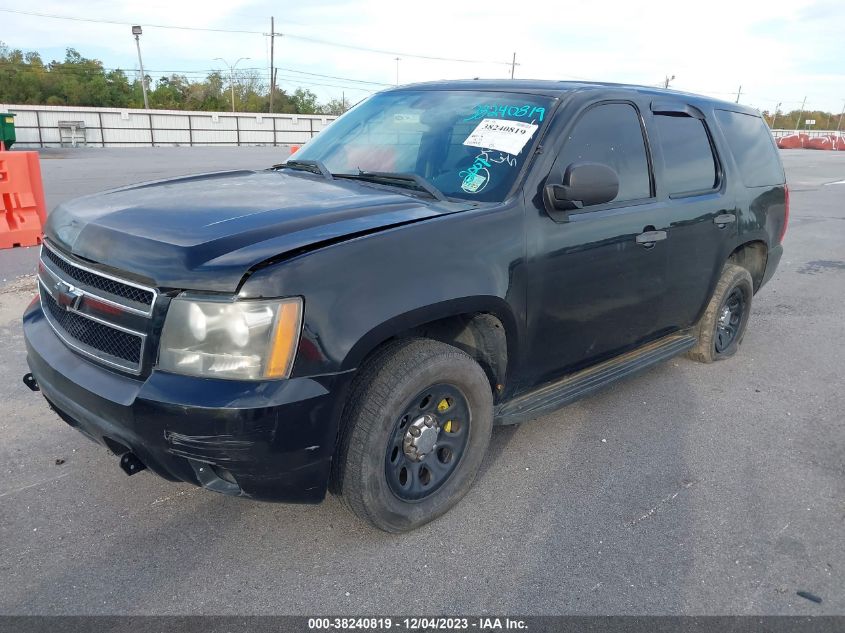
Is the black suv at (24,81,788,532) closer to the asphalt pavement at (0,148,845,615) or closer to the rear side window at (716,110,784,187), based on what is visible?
the asphalt pavement at (0,148,845,615)

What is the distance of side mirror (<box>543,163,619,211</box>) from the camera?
3.14 m

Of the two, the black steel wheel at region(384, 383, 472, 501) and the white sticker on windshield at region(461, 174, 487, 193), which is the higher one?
the white sticker on windshield at region(461, 174, 487, 193)

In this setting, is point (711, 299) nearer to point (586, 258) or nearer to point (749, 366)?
point (749, 366)

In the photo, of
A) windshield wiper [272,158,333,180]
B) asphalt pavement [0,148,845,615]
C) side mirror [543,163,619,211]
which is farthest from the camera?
windshield wiper [272,158,333,180]

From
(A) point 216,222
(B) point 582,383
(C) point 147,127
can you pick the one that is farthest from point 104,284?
(C) point 147,127

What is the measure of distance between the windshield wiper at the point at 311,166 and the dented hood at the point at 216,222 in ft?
0.71

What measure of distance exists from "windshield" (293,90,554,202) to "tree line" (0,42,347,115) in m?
75.4

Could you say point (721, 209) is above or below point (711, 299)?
above

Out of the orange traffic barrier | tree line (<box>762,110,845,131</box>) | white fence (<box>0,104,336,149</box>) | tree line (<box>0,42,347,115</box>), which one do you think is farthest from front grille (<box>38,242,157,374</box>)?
tree line (<box>762,110,845,131</box>)

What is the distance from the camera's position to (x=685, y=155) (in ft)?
14.1

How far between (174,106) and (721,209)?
80.5 meters

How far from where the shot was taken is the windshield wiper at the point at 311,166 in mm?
3693

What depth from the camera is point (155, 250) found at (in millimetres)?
2451

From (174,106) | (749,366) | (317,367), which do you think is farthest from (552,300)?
(174,106)
